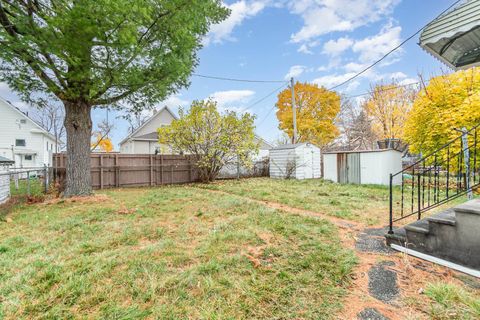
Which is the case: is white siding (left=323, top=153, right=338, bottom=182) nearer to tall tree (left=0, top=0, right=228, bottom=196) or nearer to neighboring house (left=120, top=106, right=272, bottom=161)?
neighboring house (left=120, top=106, right=272, bottom=161)

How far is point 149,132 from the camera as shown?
19.9m

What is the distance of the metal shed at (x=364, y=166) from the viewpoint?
949 cm

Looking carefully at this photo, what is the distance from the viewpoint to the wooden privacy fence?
10227mm

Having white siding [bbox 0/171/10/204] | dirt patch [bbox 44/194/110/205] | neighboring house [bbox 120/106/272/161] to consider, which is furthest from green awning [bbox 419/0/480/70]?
neighboring house [bbox 120/106/272/161]

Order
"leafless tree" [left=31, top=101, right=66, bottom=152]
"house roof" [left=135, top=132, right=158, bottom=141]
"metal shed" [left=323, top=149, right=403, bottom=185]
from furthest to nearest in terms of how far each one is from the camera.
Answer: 1. "leafless tree" [left=31, top=101, right=66, bottom=152]
2. "house roof" [left=135, top=132, right=158, bottom=141]
3. "metal shed" [left=323, top=149, right=403, bottom=185]

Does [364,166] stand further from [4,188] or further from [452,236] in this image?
[4,188]

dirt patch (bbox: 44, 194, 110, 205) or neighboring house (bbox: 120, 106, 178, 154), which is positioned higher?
neighboring house (bbox: 120, 106, 178, 154)

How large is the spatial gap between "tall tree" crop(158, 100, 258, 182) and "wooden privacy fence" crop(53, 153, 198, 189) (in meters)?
1.08

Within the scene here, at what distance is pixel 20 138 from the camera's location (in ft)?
62.5

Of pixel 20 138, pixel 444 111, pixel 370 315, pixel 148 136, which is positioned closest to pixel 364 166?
pixel 444 111

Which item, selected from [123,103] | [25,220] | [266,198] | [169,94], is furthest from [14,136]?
[266,198]

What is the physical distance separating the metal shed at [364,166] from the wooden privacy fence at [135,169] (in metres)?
7.35

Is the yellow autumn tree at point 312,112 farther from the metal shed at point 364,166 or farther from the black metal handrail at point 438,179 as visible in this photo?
the black metal handrail at point 438,179

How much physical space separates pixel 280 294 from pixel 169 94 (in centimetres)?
790
